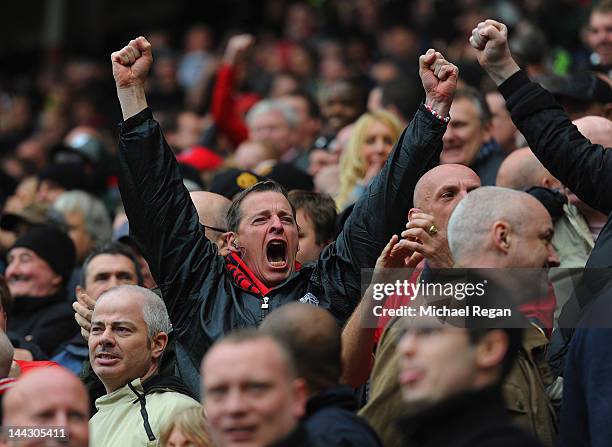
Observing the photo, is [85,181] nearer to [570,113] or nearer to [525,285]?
[570,113]

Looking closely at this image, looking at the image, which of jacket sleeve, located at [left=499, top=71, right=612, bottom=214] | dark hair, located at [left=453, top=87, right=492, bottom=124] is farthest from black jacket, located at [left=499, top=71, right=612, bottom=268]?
dark hair, located at [left=453, top=87, right=492, bottom=124]

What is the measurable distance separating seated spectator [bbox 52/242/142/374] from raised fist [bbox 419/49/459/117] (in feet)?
8.12

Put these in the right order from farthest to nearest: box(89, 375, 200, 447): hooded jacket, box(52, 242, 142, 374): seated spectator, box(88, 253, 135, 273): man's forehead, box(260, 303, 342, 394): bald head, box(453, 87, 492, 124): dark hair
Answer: box(453, 87, 492, 124): dark hair
box(88, 253, 135, 273): man's forehead
box(52, 242, 142, 374): seated spectator
box(89, 375, 200, 447): hooded jacket
box(260, 303, 342, 394): bald head

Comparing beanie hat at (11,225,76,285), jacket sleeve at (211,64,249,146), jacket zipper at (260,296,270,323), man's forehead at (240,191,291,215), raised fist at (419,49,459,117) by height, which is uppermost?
jacket sleeve at (211,64,249,146)

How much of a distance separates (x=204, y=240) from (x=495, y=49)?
1.60 m

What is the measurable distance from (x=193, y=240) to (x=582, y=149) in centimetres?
181

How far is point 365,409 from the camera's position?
498cm

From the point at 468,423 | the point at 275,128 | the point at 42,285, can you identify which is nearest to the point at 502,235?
the point at 468,423

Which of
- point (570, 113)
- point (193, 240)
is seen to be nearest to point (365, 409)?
point (193, 240)

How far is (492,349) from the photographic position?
4.23 meters

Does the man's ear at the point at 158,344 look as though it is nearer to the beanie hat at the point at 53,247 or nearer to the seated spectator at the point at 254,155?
the beanie hat at the point at 53,247

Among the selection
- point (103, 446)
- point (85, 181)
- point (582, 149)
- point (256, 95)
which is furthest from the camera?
point (256, 95)

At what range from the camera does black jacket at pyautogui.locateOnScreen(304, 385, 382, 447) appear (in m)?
4.30

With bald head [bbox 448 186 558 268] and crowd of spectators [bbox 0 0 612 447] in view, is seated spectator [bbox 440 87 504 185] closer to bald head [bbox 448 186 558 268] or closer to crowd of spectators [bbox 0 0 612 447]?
crowd of spectators [bbox 0 0 612 447]
